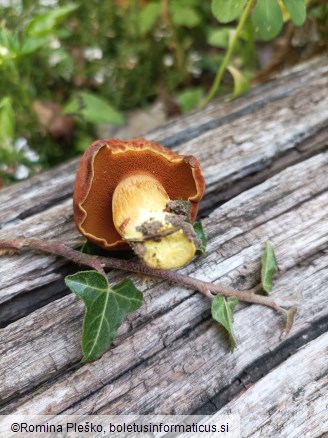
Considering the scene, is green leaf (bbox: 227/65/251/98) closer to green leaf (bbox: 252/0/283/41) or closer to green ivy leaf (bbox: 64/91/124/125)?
green leaf (bbox: 252/0/283/41)

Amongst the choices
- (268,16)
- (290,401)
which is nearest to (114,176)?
(290,401)

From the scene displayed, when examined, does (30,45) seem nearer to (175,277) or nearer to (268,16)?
(268,16)

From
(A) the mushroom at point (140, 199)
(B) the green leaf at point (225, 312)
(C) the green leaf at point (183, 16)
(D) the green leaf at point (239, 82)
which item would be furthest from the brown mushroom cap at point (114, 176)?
(C) the green leaf at point (183, 16)

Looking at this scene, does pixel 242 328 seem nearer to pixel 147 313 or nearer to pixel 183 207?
pixel 147 313

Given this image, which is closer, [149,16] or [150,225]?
[150,225]

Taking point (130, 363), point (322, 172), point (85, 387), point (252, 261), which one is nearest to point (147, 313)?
point (130, 363)

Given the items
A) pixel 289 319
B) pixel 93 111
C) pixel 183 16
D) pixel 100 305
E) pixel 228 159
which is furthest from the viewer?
pixel 183 16
